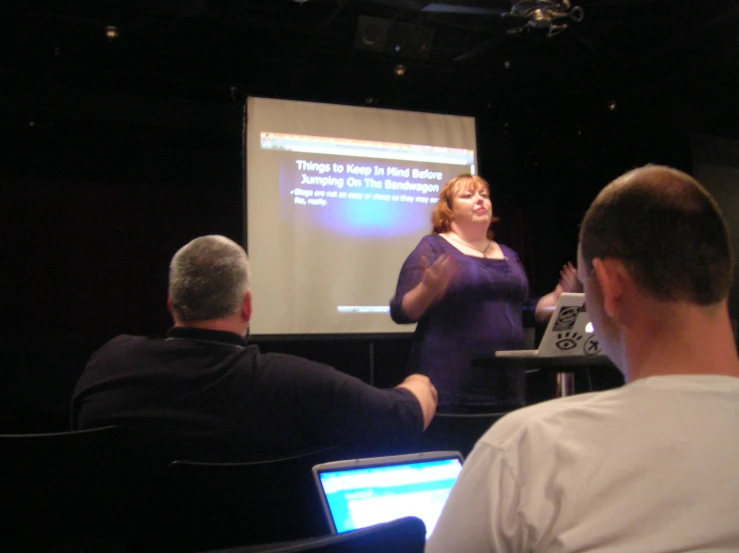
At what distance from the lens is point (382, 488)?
1.32m

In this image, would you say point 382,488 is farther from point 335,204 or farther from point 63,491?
point 335,204

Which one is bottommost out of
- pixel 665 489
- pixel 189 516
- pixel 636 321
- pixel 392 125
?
pixel 189 516

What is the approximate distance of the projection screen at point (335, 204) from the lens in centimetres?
367

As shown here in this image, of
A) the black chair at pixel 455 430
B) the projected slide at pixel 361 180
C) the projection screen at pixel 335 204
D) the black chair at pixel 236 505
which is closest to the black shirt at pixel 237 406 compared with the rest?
the black chair at pixel 236 505

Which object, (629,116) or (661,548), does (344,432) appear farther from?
(629,116)

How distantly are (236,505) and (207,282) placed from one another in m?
0.55

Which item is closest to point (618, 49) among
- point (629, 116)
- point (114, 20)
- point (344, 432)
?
point (629, 116)

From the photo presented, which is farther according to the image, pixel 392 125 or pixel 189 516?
pixel 392 125

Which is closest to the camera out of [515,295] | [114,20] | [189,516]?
[189,516]

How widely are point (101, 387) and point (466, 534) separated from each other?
111 cm

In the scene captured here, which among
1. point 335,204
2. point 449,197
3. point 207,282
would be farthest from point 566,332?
point 335,204

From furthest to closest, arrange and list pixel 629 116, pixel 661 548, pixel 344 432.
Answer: pixel 629 116, pixel 344 432, pixel 661 548

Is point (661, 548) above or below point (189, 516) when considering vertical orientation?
above

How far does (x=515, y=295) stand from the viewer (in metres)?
2.94
